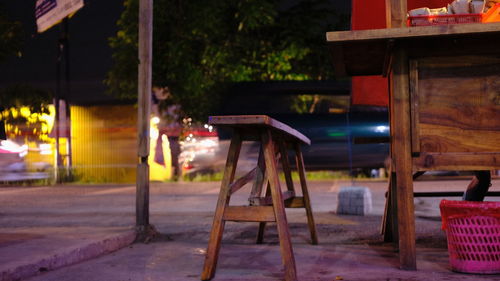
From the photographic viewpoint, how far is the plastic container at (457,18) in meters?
4.84

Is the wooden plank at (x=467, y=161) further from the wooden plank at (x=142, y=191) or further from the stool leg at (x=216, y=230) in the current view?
the wooden plank at (x=142, y=191)

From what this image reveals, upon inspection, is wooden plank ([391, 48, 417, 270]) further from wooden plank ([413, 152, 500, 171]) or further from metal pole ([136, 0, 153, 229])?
metal pole ([136, 0, 153, 229])

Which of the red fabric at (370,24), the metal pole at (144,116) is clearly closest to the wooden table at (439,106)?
the red fabric at (370,24)

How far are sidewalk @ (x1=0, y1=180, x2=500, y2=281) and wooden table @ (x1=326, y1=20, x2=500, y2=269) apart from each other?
0.70 m

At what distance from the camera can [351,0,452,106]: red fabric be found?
7.03 m

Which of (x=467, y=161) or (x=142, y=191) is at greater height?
(x=467, y=161)

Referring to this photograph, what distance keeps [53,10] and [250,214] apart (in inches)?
212

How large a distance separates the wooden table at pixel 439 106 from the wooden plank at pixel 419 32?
0.05 feet

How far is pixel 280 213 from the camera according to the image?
4711 millimetres

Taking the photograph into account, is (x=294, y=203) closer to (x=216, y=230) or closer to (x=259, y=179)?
(x=259, y=179)

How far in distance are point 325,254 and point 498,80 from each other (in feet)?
7.55

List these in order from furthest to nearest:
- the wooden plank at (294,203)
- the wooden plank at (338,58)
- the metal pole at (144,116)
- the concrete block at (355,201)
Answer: the concrete block at (355,201) → the metal pole at (144,116) → the wooden plank at (294,203) → the wooden plank at (338,58)

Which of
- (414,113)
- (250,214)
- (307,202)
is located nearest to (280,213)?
(250,214)

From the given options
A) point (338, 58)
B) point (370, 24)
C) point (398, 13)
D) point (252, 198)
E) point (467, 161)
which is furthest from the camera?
point (370, 24)
